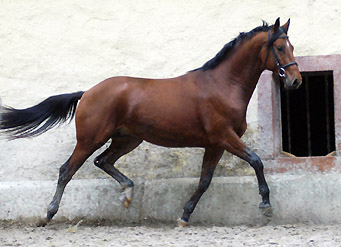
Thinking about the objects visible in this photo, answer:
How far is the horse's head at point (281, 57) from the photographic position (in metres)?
5.79

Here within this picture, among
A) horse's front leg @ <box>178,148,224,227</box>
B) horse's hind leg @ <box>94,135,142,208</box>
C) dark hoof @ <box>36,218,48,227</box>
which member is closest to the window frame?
horse's front leg @ <box>178,148,224,227</box>

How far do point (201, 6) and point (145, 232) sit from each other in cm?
262

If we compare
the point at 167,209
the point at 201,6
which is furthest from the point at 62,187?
the point at 201,6

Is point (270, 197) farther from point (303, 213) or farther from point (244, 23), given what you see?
point (244, 23)

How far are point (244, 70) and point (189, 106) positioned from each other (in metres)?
0.64

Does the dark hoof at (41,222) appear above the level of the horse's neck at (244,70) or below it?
below

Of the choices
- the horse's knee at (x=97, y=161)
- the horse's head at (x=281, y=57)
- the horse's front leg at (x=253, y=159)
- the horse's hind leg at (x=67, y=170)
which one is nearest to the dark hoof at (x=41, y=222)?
the horse's hind leg at (x=67, y=170)

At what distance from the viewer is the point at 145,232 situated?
5.98 meters

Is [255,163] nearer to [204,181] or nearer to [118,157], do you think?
[204,181]

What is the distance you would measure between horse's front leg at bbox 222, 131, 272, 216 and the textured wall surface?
782 mm

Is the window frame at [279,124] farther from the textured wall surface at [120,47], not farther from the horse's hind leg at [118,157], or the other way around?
the horse's hind leg at [118,157]

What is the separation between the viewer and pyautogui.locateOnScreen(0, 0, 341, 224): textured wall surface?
6.72 metres

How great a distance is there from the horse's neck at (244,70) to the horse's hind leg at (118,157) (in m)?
1.17

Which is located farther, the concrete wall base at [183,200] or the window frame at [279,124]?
the window frame at [279,124]
